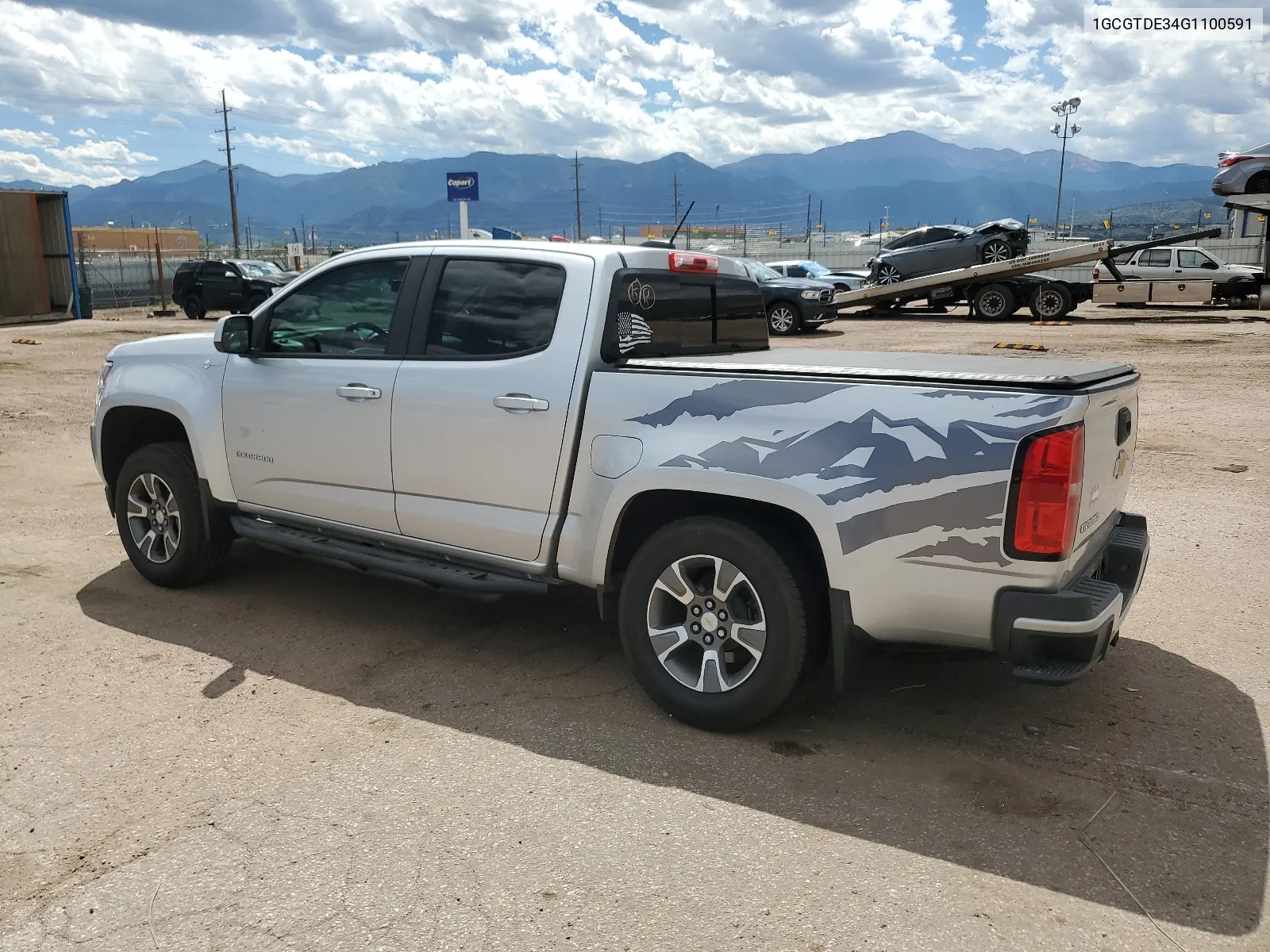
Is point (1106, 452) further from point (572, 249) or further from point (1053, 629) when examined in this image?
point (572, 249)

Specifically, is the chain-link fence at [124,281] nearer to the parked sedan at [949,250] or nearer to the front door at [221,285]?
the front door at [221,285]

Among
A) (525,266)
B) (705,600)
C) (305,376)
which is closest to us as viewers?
(705,600)

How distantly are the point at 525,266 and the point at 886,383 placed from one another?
172 centimetres

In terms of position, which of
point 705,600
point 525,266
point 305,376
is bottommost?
point 705,600

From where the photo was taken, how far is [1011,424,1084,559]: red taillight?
313 centimetres

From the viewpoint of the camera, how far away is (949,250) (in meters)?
25.7

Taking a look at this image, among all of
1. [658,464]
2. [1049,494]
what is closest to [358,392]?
[658,464]

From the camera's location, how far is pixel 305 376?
484cm

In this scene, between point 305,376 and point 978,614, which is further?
point 305,376

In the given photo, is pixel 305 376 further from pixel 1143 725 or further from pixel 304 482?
pixel 1143 725

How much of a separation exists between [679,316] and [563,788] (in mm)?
2150

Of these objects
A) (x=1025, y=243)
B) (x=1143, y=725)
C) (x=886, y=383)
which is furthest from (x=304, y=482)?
(x=1025, y=243)

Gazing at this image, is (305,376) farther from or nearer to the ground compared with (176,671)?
farther from the ground

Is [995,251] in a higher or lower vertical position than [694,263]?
higher
